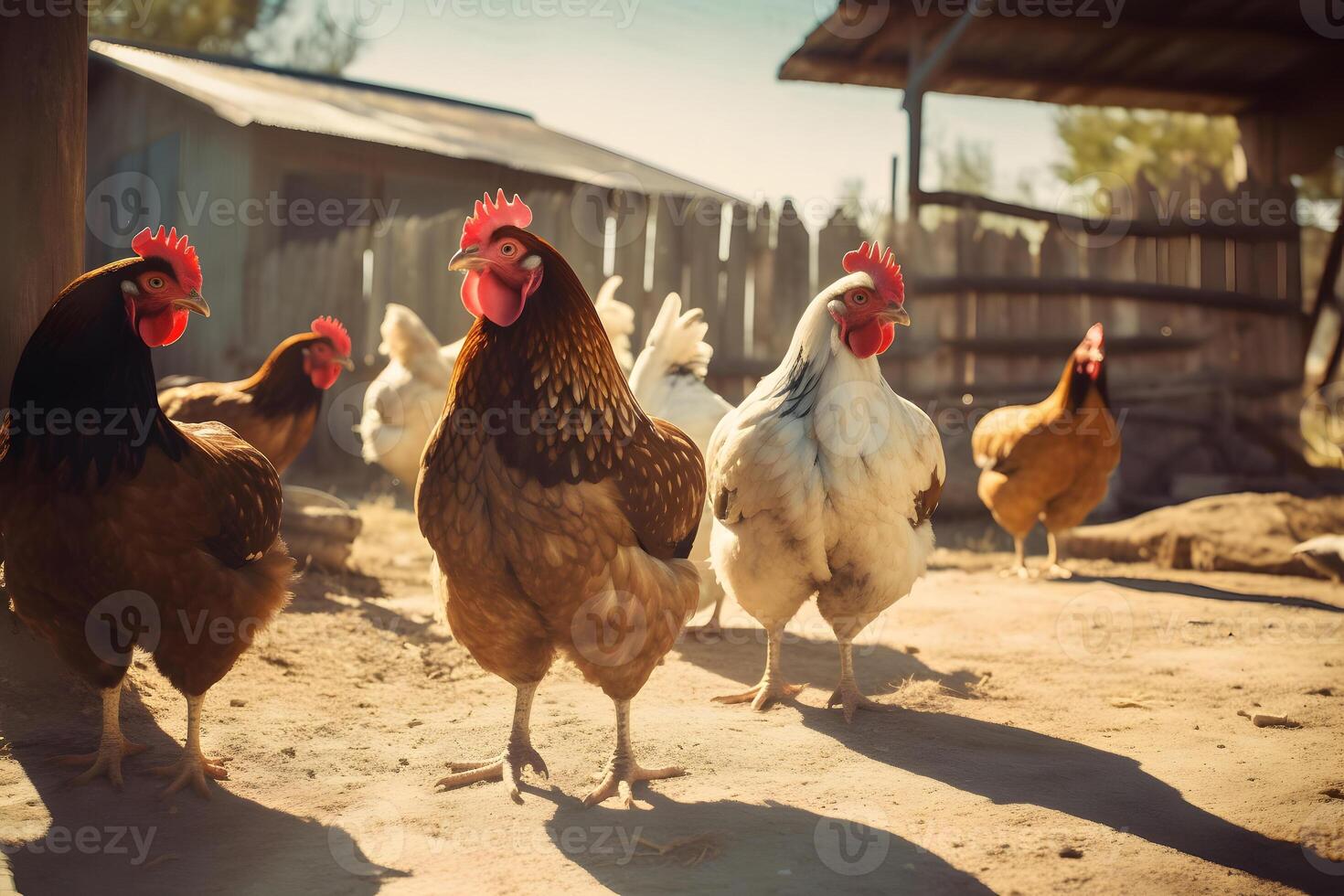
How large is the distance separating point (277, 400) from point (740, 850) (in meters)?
4.18

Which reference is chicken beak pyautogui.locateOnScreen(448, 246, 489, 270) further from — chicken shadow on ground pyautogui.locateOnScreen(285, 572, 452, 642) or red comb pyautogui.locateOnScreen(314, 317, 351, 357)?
red comb pyautogui.locateOnScreen(314, 317, 351, 357)

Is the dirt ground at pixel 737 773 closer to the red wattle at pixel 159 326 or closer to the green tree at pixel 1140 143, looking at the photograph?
the red wattle at pixel 159 326

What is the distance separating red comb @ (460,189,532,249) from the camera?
3078mm

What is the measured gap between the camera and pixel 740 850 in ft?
9.15

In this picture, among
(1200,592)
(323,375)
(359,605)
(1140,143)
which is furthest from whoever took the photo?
(1140,143)

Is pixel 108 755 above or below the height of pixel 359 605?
above

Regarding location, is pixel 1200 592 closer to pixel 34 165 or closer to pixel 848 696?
pixel 848 696

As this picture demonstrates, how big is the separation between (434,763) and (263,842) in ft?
2.49

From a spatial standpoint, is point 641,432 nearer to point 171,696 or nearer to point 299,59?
point 171,696
